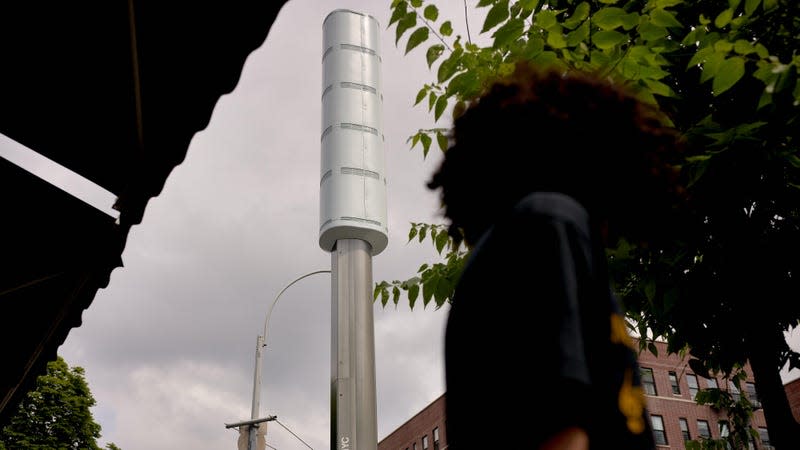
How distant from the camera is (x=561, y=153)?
143 cm

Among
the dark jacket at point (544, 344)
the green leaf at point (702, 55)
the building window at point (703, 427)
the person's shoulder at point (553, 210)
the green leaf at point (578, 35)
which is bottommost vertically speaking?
the dark jacket at point (544, 344)

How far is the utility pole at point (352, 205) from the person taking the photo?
7.46 metres

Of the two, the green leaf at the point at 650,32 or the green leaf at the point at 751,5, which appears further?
the green leaf at the point at 650,32

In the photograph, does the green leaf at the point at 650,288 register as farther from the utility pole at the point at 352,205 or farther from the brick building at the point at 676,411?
the brick building at the point at 676,411

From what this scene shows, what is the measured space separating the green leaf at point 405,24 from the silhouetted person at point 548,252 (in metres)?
2.78

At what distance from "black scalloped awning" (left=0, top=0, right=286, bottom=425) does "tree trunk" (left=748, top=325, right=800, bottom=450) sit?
382cm

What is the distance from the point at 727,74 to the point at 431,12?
69.8 inches

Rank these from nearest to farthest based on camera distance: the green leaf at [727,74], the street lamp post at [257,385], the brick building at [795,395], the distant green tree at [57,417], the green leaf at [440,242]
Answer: the green leaf at [727,74]
the green leaf at [440,242]
the street lamp post at [257,385]
the distant green tree at [57,417]
the brick building at [795,395]

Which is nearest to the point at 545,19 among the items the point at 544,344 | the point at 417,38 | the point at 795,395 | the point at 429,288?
the point at 417,38

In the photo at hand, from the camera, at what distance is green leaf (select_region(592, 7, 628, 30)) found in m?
3.82

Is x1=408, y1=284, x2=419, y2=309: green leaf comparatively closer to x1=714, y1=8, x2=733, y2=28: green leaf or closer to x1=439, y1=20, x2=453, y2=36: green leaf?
x1=439, y1=20, x2=453, y2=36: green leaf

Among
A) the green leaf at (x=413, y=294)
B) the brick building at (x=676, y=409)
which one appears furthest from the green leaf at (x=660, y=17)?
the brick building at (x=676, y=409)

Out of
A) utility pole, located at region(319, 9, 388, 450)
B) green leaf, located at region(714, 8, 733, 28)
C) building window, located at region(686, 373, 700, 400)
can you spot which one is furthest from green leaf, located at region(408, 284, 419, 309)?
building window, located at region(686, 373, 700, 400)

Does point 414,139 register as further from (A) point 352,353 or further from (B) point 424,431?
(B) point 424,431
